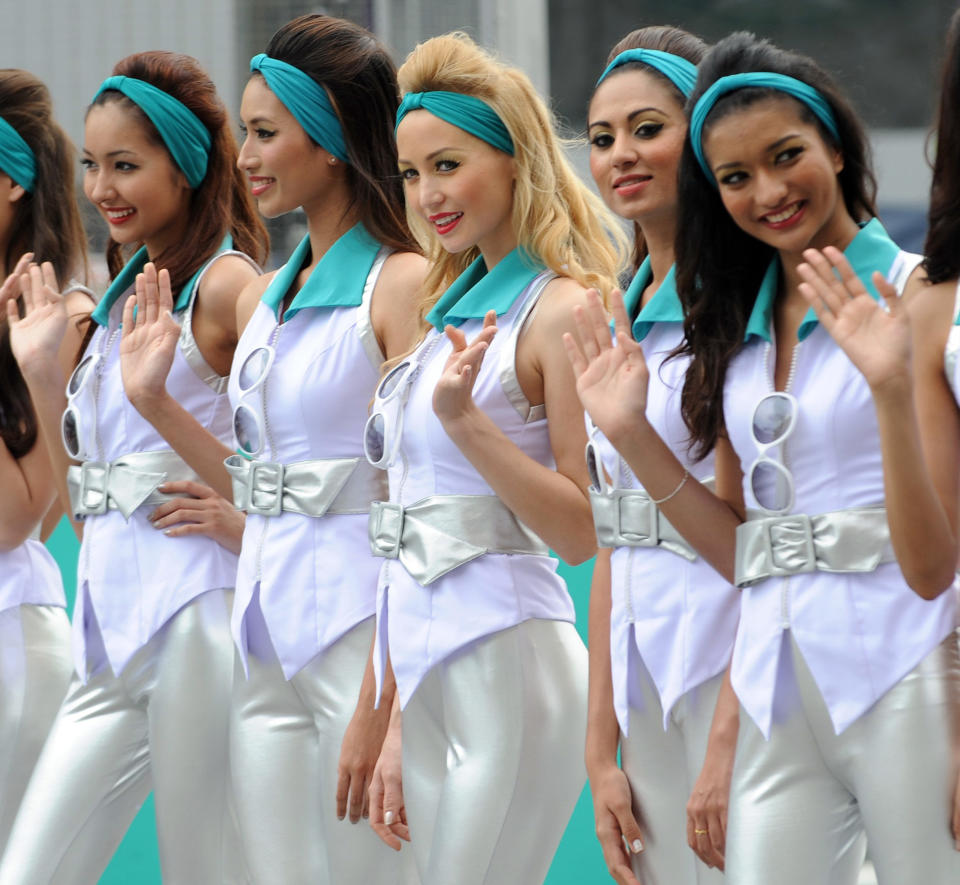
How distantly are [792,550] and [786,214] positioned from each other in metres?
0.41

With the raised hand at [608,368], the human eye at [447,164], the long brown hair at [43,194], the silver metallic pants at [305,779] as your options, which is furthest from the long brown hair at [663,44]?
the long brown hair at [43,194]

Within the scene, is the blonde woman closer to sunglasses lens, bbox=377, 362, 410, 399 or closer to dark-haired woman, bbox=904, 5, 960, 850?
sunglasses lens, bbox=377, 362, 410, 399

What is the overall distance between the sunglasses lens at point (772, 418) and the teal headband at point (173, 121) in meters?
1.36

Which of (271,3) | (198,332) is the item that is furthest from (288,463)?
(271,3)

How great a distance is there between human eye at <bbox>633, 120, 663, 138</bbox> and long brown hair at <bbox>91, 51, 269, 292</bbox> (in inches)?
37.4

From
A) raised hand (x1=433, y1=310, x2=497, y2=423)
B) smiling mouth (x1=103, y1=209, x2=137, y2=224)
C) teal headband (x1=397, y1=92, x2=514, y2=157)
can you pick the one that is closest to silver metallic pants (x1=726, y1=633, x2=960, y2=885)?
raised hand (x1=433, y1=310, x2=497, y2=423)

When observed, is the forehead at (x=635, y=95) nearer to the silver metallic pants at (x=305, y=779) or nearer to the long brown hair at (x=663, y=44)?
the long brown hair at (x=663, y=44)

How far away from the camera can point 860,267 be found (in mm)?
1957

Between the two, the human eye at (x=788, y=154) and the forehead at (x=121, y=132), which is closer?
the human eye at (x=788, y=154)

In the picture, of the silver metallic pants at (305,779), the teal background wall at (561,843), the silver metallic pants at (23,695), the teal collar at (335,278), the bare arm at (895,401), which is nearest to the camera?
the bare arm at (895,401)

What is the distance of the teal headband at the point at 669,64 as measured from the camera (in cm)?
226

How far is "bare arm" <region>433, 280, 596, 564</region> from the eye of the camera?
2.22 m

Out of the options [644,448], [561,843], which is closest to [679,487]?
[644,448]

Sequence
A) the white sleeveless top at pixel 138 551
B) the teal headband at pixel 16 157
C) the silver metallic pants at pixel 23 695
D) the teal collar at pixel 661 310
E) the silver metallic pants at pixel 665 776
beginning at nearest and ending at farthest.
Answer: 1. the silver metallic pants at pixel 665 776
2. the teal collar at pixel 661 310
3. the white sleeveless top at pixel 138 551
4. the silver metallic pants at pixel 23 695
5. the teal headband at pixel 16 157
